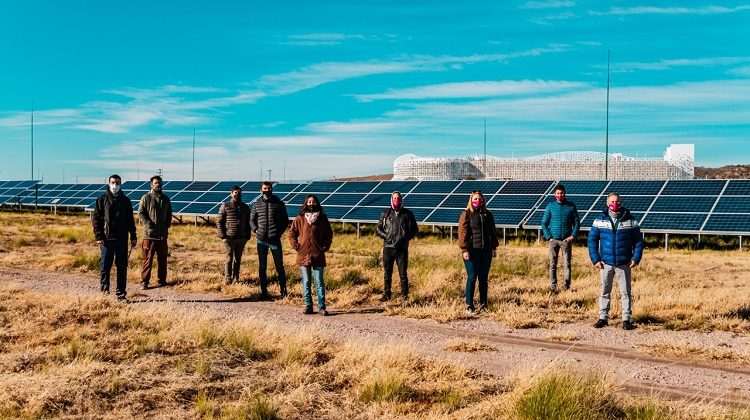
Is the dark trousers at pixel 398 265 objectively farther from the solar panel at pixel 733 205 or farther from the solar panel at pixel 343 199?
the solar panel at pixel 343 199

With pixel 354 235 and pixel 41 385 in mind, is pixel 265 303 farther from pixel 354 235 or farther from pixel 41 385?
pixel 354 235

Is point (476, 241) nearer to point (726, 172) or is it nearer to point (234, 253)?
point (234, 253)

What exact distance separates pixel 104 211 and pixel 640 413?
9.41 metres

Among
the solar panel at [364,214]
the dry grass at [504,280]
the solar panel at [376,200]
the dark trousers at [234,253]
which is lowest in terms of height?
the dry grass at [504,280]

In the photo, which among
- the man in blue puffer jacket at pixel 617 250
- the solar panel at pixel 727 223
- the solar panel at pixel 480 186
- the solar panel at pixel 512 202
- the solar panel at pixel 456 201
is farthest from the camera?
the solar panel at pixel 480 186

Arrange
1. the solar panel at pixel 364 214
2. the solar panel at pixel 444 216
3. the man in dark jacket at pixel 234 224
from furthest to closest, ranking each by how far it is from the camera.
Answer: the solar panel at pixel 364 214 < the solar panel at pixel 444 216 < the man in dark jacket at pixel 234 224

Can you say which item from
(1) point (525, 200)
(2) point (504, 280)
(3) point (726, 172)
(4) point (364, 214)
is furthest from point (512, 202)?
(3) point (726, 172)

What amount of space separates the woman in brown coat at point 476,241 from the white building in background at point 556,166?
110131mm

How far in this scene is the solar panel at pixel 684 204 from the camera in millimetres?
23672

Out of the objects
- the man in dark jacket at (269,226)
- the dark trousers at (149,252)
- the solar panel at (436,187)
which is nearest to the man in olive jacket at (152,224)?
the dark trousers at (149,252)

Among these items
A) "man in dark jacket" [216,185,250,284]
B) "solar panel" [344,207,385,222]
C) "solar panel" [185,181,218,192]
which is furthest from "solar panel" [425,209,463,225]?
"solar panel" [185,181,218,192]

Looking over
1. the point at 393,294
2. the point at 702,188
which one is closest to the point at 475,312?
the point at 393,294

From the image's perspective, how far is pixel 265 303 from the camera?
1215 centimetres

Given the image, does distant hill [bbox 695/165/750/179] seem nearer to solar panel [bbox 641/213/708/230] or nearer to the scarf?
solar panel [bbox 641/213/708/230]
